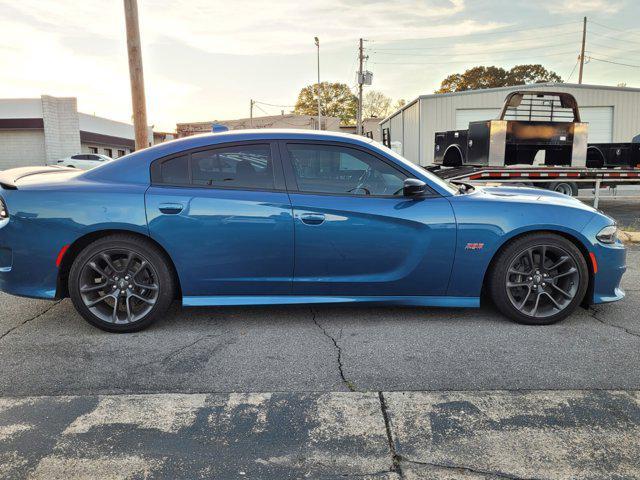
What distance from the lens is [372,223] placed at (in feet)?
12.2

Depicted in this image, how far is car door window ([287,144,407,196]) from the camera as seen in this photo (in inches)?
151

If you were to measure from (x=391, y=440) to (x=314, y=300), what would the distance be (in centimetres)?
159

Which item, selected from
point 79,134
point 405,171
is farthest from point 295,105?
point 405,171

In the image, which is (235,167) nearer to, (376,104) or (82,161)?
(82,161)

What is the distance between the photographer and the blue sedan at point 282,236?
370 cm

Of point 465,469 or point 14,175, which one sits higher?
point 14,175

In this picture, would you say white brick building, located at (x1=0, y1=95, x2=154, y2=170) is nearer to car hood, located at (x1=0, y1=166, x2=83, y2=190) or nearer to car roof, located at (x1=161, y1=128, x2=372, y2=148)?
car hood, located at (x1=0, y1=166, x2=83, y2=190)

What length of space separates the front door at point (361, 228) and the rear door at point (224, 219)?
0.14m

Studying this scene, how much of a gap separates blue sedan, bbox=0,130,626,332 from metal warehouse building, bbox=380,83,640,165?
61.9 ft

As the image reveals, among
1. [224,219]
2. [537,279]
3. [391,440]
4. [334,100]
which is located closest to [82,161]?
[224,219]

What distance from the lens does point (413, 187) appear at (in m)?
3.71

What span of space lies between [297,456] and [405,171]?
7.61 feet

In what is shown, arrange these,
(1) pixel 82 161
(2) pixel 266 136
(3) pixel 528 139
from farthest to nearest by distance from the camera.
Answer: (1) pixel 82 161, (3) pixel 528 139, (2) pixel 266 136

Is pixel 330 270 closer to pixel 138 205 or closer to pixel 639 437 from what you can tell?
pixel 138 205
